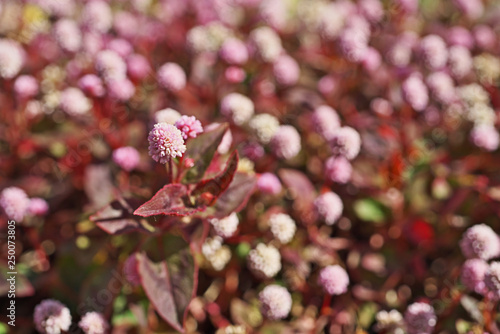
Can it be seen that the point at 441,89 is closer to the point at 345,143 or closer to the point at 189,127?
the point at 345,143

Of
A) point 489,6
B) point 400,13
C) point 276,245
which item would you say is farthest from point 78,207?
point 489,6

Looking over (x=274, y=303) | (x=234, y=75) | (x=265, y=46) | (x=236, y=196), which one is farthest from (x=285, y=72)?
(x=274, y=303)

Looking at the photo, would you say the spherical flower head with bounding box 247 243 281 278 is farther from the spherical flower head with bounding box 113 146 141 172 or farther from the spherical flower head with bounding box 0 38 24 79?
the spherical flower head with bounding box 0 38 24 79

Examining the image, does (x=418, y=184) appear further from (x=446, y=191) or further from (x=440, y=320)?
(x=440, y=320)

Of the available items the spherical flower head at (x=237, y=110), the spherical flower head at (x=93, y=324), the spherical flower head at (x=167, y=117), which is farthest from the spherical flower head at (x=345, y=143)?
the spherical flower head at (x=93, y=324)

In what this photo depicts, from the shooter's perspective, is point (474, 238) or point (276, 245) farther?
point (276, 245)

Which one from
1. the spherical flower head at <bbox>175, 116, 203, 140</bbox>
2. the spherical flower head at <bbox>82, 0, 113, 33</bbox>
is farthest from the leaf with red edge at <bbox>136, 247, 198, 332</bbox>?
the spherical flower head at <bbox>82, 0, 113, 33</bbox>
